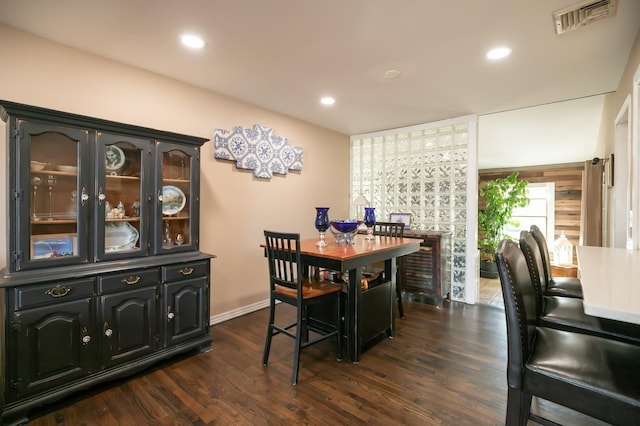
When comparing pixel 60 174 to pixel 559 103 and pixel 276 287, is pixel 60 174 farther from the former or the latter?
pixel 559 103

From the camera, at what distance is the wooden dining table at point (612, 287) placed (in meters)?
0.85

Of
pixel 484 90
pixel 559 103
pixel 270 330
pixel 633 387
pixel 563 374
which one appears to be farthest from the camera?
pixel 559 103

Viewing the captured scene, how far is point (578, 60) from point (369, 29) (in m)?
1.80

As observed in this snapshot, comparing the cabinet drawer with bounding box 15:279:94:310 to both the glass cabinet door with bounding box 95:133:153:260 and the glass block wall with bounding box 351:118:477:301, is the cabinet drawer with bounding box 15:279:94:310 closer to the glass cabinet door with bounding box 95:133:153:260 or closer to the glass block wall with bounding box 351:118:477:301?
the glass cabinet door with bounding box 95:133:153:260

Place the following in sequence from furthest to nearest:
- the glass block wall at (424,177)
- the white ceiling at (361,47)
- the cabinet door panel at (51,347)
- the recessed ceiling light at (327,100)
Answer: the glass block wall at (424,177), the recessed ceiling light at (327,100), the white ceiling at (361,47), the cabinet door panel at (51,347)

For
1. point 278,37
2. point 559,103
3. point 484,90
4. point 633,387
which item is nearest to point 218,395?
point 633,387

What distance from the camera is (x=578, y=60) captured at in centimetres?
248

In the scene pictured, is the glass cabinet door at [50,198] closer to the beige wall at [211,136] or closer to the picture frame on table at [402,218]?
the beige wall at [211,136]

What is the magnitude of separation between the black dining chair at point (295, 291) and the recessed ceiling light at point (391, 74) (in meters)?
1.72

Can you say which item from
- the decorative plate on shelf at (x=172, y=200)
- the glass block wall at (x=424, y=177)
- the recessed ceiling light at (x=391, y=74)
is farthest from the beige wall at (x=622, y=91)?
the decorative plate on shelf at (x=172, y=200)

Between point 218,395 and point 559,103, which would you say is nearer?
point 218,395

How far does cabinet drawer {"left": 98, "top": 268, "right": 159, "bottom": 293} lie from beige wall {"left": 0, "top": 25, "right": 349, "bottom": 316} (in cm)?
69

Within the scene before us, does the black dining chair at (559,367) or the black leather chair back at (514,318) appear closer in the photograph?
the black dining chair at (559,367)

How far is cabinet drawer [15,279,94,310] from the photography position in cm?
179
